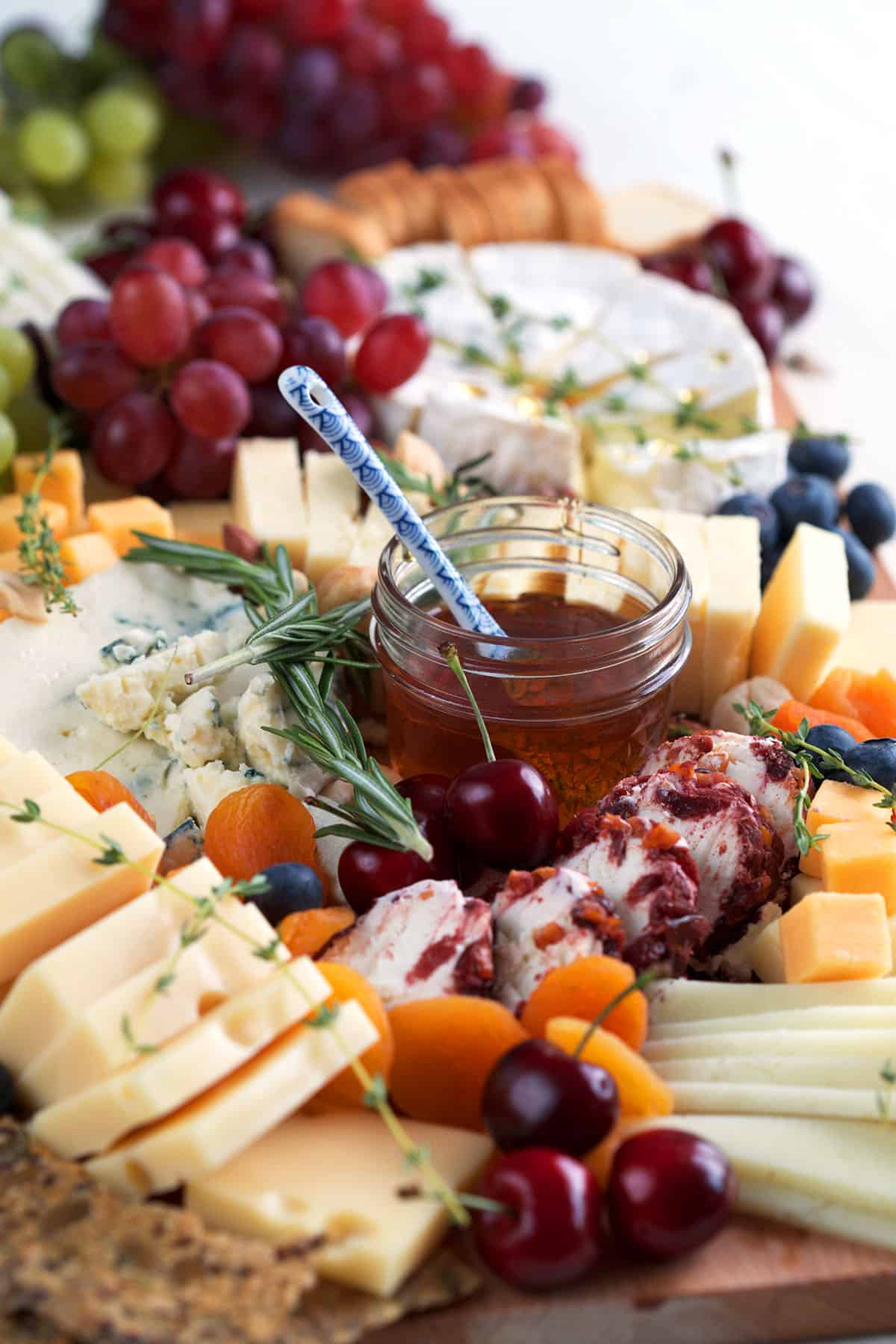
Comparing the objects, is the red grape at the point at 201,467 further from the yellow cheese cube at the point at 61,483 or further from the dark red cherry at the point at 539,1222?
the dark red cherry at the point at 539,1222

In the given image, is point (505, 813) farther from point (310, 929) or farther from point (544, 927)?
point (310, 929)

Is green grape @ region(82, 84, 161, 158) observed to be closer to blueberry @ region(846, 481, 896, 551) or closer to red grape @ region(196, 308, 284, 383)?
red grape @ region(196, 308, 284, 383)

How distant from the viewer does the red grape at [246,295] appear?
2695 mm

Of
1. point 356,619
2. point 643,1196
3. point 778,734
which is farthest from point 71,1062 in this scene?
point 778,734

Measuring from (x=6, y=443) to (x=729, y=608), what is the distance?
49.4 inches

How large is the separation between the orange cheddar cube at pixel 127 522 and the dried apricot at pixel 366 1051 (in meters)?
0.98

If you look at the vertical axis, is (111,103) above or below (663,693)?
above

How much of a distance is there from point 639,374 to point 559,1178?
1.83 m

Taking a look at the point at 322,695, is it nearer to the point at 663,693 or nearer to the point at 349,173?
the point at 663,693

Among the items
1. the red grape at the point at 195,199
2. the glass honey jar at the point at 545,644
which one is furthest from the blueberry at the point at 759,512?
the red grape at the point at 195,199

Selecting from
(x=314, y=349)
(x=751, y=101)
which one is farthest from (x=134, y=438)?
(x=751, y=101)

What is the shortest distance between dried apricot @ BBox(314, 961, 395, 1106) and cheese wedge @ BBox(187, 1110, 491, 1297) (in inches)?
1.1

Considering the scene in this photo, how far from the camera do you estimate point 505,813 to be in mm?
1680

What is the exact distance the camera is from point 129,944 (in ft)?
4.83
